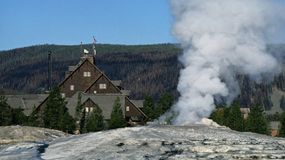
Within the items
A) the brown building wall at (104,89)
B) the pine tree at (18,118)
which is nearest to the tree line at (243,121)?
the pine tree at (18,118)

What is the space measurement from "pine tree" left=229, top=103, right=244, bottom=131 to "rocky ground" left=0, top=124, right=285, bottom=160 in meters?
56.3

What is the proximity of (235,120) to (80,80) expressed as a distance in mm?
48966

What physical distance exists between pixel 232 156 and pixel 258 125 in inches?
2426

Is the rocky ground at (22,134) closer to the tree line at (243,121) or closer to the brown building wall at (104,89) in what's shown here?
the tree line at (243,121)

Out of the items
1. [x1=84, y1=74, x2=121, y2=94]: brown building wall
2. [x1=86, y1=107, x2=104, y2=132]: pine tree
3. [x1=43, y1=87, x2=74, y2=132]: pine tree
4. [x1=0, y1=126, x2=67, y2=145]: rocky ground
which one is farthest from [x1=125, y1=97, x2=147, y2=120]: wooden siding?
[x1=0, y1=126, x2=67, y2=145]: rocky ground

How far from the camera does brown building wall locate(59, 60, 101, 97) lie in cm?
12400

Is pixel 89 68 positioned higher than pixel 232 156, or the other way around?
pixel 89 68

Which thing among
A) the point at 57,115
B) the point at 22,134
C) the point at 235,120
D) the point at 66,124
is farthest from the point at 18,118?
the point at 22,134

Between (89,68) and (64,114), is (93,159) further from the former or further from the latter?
(89,68)

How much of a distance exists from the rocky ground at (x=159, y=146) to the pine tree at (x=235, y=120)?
56310mm

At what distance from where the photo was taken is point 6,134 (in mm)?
33875

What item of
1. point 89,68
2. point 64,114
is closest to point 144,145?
point 64,114

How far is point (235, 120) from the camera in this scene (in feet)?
265

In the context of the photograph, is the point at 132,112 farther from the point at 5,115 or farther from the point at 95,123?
the point at 5,115
